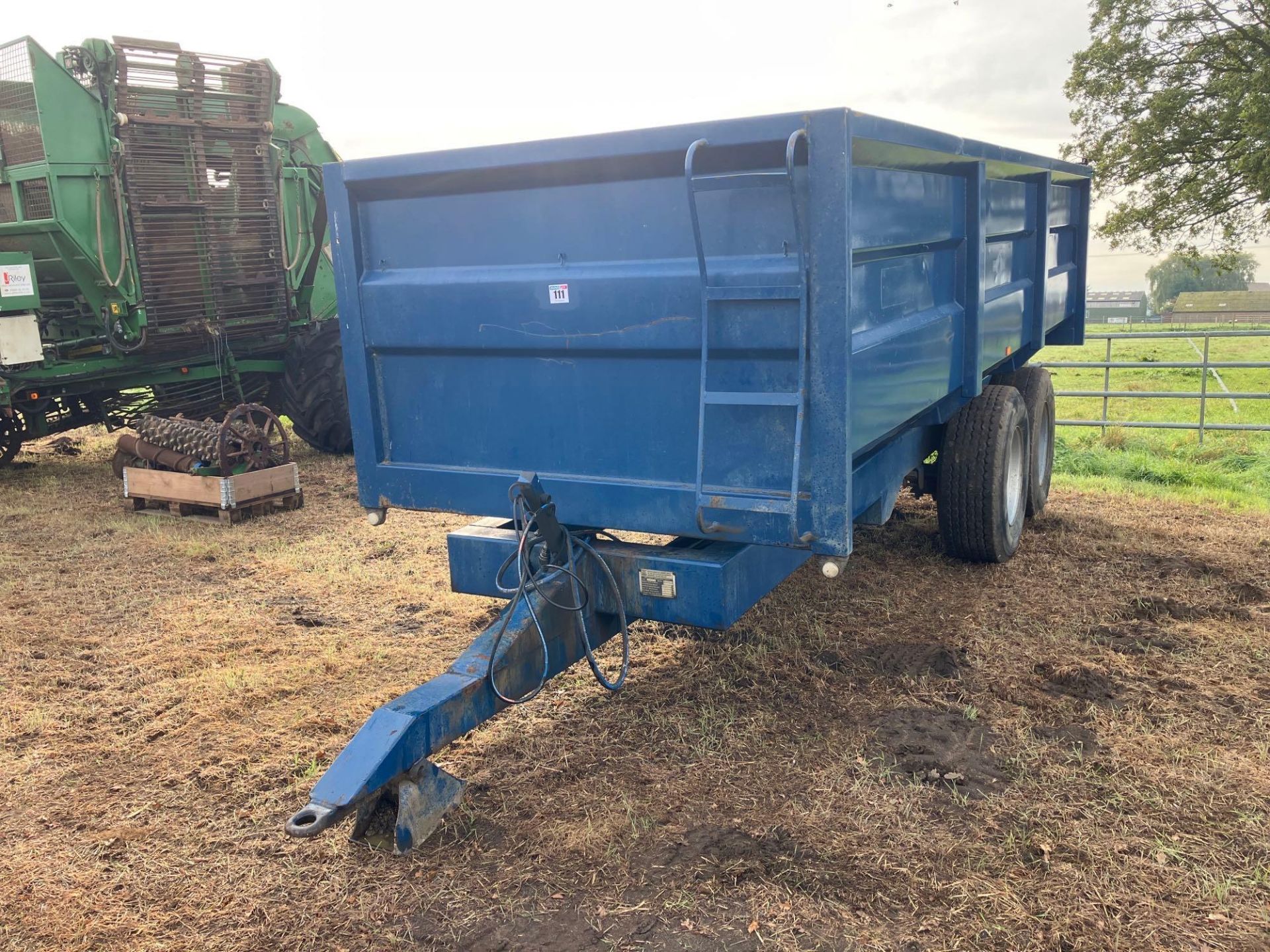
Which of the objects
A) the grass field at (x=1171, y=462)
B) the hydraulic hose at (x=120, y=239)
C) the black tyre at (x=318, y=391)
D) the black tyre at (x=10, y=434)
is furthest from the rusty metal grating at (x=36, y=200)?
the grass field at (x=1171, y=462)

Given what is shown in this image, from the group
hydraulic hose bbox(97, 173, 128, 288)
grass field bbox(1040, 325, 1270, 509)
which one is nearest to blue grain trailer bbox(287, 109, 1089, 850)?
grass field bbox(1040, 325, 1270, 509)

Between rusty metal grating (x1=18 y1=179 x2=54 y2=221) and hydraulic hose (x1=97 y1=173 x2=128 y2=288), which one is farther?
hydraulic hose (x1=97 y1=173 x2=128 y2=288)

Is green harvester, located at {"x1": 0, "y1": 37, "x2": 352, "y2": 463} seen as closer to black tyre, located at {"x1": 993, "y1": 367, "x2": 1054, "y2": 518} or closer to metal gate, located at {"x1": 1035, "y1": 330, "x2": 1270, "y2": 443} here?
black tyre, located at {"x1": 993, "y1": 367, "x2": 1054, "y2": 518}

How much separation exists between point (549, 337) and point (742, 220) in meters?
0.80

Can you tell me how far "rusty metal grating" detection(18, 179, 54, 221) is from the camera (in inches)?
317

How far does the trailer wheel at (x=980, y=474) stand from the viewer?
5.34m

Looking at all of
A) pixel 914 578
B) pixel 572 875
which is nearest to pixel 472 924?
pixel 572 875

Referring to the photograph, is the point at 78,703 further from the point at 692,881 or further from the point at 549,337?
the point at 692,881

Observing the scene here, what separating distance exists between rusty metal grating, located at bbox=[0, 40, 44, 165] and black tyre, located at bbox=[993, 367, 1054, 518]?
23.8 ft

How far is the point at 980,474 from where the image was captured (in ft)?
17.6

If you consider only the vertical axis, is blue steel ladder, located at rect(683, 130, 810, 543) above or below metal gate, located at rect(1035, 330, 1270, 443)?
above

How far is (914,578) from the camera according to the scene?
564 cm

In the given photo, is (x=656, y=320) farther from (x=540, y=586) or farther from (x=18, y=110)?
(x=18, y=110)

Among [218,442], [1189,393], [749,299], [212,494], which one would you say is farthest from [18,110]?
[1189,393]
